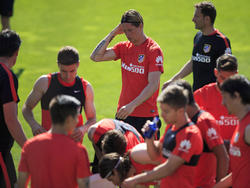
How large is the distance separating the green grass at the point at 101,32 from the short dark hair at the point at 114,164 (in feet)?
14.5

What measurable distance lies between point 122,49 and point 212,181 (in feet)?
9.83

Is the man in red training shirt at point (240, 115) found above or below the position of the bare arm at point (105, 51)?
below

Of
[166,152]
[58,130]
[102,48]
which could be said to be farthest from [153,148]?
[102,48]

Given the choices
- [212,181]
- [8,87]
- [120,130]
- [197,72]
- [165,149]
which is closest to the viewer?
[165,149]

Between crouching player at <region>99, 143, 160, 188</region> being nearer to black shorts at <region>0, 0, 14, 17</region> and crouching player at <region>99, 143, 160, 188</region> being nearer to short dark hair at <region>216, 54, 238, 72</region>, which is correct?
short dark hair at <region>216, 54, 238, 72</region>

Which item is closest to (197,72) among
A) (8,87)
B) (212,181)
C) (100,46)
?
(100,46)

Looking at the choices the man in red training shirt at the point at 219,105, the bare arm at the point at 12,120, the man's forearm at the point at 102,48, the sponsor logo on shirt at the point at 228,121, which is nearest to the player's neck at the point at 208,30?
the man's forearm at the point at 102,48

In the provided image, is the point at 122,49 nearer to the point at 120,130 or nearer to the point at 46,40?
the point at 120,130

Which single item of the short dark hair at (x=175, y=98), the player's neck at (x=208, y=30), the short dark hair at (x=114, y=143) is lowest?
the short dark hair at (x=114, y=143)

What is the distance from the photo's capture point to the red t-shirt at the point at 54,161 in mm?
3889

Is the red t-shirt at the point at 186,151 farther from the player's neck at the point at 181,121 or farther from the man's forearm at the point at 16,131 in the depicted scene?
the man's forearm at the point at 16,131

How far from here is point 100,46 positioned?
685 centimetres

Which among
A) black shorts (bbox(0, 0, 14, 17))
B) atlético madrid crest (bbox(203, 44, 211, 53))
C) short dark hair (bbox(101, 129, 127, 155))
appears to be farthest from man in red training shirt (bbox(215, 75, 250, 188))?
black shorts (bbox(0, 0, 14, 17))

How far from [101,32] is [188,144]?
1114 centimetres
